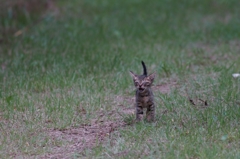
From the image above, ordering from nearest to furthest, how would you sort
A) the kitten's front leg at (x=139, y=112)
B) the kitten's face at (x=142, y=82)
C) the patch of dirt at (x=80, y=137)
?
the patch of dirt at (x=80, y=137) < the kitten's face at (x=142, y=82) < the kitten's front leg at (x=139, y=112)

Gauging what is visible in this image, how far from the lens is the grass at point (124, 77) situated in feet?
22.5

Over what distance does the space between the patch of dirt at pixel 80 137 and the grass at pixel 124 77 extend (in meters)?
0.07

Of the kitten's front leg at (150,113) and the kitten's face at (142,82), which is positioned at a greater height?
the kitten's face at (142,82)

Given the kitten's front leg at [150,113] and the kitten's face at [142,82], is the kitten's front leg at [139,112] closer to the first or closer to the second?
the kitten's front leg at [150,113]

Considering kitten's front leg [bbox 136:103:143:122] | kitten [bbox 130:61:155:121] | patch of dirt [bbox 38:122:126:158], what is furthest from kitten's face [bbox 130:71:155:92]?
patch of dirt [bbox 38:122:126:158]

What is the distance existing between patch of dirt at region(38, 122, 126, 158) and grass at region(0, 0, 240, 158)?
70mm

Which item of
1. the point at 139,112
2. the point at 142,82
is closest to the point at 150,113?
the point at 139,112

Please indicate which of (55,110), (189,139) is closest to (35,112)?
(55,110)

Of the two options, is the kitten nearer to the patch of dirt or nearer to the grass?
the grass

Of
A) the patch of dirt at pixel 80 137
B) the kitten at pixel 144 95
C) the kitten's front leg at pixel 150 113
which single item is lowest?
the patch of dirt at pixel 80 137

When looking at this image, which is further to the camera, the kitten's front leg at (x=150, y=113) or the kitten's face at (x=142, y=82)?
the kitten's front leg at (x=150, y=113)

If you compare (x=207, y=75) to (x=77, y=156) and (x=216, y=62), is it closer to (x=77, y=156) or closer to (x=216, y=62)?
(x=216, y=62)

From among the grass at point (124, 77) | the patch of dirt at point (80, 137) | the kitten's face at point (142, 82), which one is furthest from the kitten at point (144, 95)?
the patch of dirt at point (80, 137)

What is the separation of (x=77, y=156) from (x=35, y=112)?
1.88m
